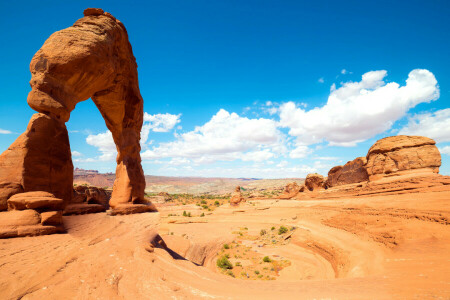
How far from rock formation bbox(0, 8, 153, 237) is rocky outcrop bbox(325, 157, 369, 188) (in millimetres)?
27947

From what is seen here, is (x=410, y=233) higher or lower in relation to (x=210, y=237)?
higher

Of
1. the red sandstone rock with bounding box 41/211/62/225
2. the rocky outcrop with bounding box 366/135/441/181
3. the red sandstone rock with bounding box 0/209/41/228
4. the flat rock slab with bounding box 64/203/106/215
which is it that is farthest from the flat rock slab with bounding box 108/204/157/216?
the rocky outcrop with bounding box 366/135/441/181

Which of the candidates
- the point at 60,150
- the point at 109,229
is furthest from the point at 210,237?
the point at 60,150

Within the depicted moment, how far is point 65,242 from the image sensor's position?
4.54m

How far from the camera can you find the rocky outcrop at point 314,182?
3781 cm

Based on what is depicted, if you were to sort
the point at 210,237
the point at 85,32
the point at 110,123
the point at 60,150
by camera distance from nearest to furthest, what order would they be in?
1. the point at 60,150
2. the point at 85,32
3. the point at 110,123
4. the point at 210,237

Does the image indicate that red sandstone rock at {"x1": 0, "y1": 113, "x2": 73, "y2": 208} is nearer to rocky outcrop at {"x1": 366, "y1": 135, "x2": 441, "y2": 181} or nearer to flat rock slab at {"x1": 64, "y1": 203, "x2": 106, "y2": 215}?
flat rock slab at {"x1": 64, "y1": 203, "x2": 106, "y2": 215}

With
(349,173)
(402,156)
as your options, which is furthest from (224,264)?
(349,173)

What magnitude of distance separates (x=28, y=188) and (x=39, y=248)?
2923 millimetres

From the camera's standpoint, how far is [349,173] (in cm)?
2980

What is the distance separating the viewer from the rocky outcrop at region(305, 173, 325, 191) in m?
37.8

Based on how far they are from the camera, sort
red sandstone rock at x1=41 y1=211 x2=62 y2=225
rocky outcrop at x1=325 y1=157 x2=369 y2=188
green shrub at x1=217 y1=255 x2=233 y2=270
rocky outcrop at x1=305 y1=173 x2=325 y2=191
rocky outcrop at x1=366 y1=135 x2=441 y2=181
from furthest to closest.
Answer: rocky outcrop at x1=305 y1=173 x2=325 y2=191 → rocky outcrop at x1=325 y1=157 x2=369 y2=188 → rocky outcrop at x1=366 y1=135 x2=441 y2=181 → green shrub at x1=217 y1=255 x2=233 y2=270 → red sandstone rock at x1=41 y1=211 x2=62 y2=225

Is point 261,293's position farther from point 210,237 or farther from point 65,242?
point 210,237

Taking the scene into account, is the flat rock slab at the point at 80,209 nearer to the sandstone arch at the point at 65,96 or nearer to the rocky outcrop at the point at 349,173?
the sandstone arch at the point at 65,96
